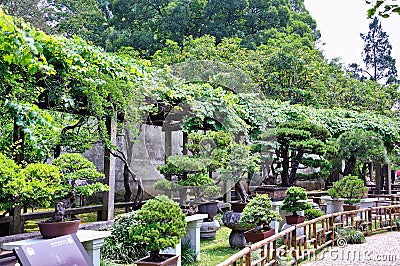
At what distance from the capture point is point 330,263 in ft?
17.3

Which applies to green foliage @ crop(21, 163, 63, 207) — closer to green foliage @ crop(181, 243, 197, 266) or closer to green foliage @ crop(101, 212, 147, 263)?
green foliage @ crop(101, 212, 147, 263)

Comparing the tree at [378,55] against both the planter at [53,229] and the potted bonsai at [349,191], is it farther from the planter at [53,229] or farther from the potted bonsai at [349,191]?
the planter at [53,229]

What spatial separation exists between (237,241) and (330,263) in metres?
1.30

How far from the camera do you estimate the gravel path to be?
5.32 meters

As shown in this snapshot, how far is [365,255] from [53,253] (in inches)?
173

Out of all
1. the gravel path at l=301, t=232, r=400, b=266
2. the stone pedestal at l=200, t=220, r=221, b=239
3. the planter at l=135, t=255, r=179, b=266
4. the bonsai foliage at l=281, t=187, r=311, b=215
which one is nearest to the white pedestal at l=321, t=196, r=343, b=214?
the gravel path at l=301, t=232, r=400, b=266

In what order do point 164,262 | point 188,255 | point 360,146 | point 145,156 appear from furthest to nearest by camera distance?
point 145,156 → point 360,146 → point 188,255 → point 164,262

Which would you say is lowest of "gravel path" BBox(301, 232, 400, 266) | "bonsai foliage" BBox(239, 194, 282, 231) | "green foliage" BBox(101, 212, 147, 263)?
"gravel path" BBox(301, 232, 400, 266)

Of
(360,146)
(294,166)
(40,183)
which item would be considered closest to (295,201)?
(294,166)

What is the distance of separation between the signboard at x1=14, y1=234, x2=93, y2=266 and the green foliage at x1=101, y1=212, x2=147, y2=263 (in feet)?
5.29

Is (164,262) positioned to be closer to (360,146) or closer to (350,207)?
(350,207)

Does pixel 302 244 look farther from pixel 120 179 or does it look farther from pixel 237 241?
pixel 120 179

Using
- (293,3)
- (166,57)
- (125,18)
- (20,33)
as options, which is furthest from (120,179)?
(293,3)

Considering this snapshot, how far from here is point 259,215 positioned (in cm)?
513
